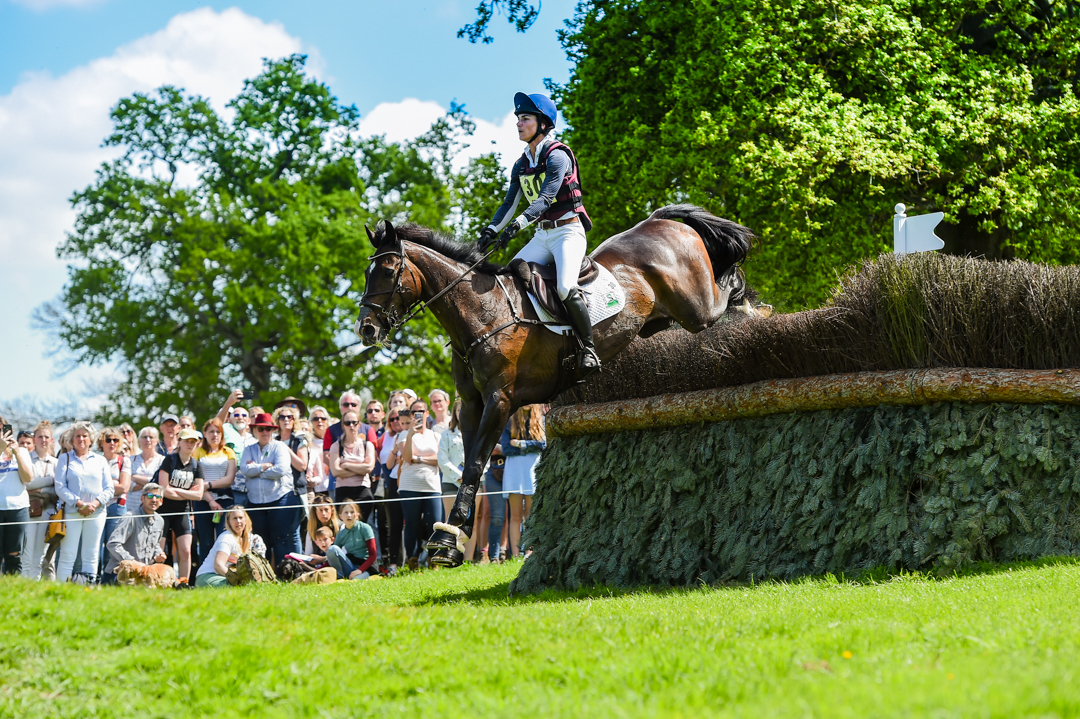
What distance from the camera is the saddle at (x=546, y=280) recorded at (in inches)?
343

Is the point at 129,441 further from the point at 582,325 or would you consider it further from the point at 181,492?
the point at 582,325

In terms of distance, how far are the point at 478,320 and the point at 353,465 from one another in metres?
4.89

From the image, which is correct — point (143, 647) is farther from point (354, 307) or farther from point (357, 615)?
point (354, 307)

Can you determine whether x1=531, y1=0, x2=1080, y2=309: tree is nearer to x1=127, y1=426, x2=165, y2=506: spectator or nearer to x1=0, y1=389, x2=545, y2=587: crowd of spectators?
x1=0, y1=389, x2=545, y2=587: crowd of spectators

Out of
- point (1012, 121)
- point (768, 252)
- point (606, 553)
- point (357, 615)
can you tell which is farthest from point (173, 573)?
point (1012, 121)

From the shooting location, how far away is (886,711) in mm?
3234

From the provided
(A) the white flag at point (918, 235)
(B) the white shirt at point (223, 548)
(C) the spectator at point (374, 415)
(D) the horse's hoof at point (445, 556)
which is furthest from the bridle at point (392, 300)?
(C) the spectator at point (374, 415)

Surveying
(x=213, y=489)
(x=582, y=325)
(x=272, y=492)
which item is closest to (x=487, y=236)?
(x=582, y=325)

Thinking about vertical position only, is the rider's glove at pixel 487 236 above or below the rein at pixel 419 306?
above

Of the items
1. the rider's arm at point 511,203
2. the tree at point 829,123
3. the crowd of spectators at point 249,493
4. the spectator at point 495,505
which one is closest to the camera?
the rider's arm at point 511,203

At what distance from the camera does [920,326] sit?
815 cm

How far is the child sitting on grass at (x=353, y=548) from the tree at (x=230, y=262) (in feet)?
75.3

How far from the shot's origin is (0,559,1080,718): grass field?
3.68 m

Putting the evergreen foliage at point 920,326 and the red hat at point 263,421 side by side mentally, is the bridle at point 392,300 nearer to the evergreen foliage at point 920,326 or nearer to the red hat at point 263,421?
the evergreen foliage at point 920,326
